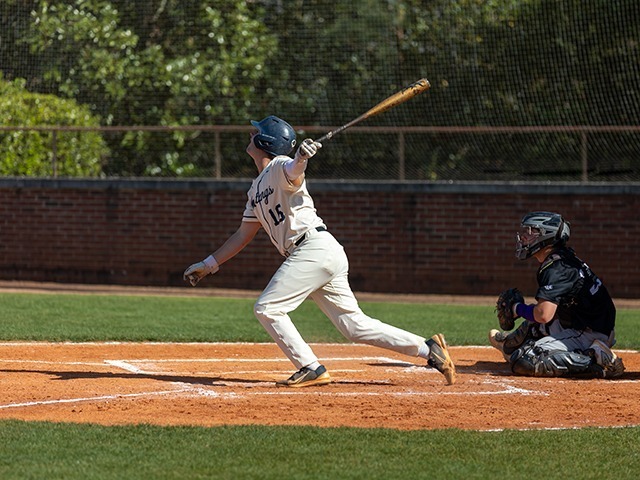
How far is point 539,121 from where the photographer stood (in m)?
19.5

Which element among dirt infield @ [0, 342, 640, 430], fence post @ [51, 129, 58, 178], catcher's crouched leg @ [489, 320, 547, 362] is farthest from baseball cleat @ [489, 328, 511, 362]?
fence post @ [51, 129, 58, 178]

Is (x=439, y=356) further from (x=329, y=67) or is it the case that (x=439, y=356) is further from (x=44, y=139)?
(x=329, y=67)

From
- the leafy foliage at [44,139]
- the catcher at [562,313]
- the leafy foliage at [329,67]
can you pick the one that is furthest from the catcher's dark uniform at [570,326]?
the leafy foliage at [44,139]

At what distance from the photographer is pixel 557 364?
852 cm

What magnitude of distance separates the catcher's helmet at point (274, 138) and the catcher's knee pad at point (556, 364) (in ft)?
8.14

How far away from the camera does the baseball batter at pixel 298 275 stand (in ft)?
24.9

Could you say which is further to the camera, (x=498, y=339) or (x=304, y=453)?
(x=498, y=339)

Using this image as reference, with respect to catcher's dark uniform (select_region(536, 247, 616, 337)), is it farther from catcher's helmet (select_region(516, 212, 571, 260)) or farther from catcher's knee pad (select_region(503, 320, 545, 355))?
catcher's knee pad (select_region(503, 320, 545, 355))

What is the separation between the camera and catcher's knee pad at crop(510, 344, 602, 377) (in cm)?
852

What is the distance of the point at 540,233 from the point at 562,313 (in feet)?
2.35

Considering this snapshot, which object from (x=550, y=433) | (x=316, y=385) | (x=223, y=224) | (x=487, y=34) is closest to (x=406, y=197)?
(x=223, y=224)

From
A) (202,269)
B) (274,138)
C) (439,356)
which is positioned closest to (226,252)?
(202,269)

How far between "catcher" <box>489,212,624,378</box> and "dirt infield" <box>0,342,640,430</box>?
17 centimetres

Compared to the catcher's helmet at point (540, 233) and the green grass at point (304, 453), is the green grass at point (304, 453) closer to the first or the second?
the green grass at point (304, 453)
